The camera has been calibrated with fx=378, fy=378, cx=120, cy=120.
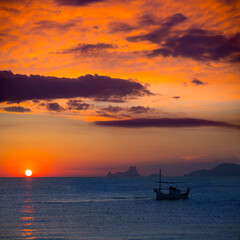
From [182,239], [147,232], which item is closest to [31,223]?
[147,232]

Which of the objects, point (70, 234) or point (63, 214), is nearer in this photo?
point (70, 234)

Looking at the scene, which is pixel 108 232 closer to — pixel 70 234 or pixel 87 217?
pixel 70 234

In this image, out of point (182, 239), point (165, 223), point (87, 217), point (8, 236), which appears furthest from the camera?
point (87, 217)

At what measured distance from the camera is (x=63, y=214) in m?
76.8

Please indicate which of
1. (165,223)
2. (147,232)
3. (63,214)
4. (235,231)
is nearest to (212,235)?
(235,231)

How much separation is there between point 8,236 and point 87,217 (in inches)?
882

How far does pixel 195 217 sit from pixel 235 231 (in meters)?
18.5

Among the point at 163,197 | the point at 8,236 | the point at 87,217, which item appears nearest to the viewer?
the point at 8,236

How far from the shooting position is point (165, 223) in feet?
209

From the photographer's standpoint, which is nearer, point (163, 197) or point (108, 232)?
point (108, 232)

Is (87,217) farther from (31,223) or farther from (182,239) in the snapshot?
(182,239)

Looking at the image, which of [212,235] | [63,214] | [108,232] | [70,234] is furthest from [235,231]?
[63,214]

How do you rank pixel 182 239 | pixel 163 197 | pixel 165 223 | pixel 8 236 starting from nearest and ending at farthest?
pixel 182 239, pixel 8 236, pixel 165 223, pixel 163 197

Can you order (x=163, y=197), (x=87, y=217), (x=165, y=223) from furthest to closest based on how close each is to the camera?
(x=163, y=197)
(x=87, y=217)
(x=165, y=223)
